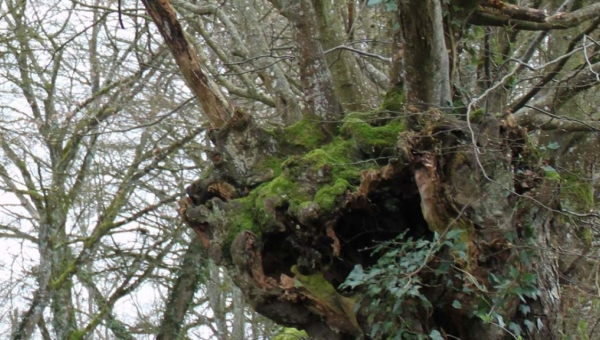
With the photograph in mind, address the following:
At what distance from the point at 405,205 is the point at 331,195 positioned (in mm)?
559

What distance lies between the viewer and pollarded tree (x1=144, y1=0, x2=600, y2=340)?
149 inches

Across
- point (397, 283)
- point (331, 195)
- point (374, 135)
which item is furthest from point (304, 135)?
point (397, 283)

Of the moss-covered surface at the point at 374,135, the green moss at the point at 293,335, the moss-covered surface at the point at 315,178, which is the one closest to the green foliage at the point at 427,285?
the moss-covered surface at the point at 315,178

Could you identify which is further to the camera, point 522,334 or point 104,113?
point 104,113

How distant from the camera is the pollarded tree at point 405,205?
3777 millimetres

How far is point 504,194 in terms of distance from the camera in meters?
3.90

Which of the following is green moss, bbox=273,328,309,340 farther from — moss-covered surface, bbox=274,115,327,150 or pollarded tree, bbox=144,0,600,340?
moss-covered surface, bbox=274,115,327,150

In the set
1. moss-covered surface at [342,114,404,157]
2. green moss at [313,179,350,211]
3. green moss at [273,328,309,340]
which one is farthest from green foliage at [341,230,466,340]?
green moss at [273,328,309,340]

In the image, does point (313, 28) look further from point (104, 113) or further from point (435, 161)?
point (104, 113)

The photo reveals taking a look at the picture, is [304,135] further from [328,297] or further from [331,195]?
[328,297]

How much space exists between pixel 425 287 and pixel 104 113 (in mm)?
7091

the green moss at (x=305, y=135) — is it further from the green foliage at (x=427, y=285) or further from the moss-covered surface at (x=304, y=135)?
the green foliage at (x=427, y=285)

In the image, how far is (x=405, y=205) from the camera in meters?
4.32

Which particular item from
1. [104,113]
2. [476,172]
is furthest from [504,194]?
[104,113]
